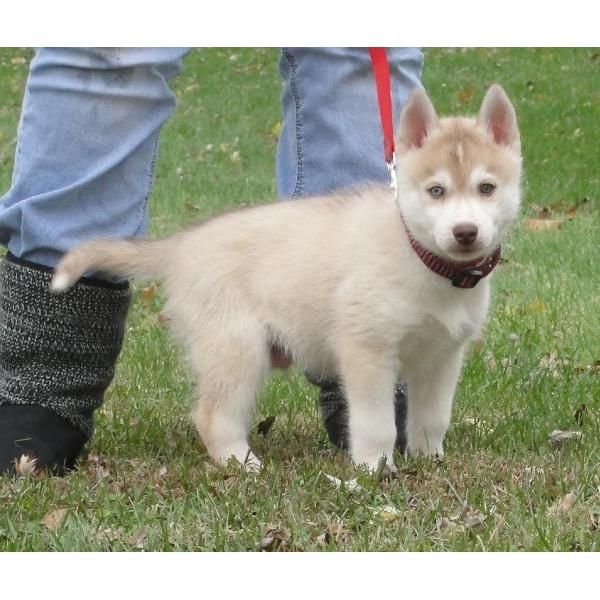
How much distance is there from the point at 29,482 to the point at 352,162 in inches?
55.7

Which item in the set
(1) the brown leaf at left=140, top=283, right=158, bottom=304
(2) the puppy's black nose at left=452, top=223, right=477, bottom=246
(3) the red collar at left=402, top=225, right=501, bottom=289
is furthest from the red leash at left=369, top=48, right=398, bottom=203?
(1) the brown leaf at left=140, top=283, right=158, bottom=304

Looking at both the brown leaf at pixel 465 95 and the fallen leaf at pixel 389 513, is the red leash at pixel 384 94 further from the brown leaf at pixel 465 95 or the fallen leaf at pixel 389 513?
the brown leaf at pixel 465 95

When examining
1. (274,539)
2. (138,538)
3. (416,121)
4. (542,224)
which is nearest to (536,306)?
(542,224)

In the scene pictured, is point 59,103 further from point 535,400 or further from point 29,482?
point 535,400

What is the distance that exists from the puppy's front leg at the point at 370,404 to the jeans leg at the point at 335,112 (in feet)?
2.58

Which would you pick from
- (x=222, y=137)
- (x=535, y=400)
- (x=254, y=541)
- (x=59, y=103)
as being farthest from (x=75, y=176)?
(x=222, y=137)

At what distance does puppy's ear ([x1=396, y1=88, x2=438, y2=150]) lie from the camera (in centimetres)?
310

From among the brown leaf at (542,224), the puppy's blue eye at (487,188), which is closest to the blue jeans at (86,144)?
the puppy's blue eye at (487,188)

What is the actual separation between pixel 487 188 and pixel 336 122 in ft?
2.67

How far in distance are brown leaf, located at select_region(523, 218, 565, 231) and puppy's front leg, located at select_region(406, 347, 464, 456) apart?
4.17m

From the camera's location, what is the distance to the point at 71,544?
271cm

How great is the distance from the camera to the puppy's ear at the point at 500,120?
10.3ft

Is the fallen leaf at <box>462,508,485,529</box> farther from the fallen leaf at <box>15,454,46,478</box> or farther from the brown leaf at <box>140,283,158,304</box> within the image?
the brown leaf at <box>140,283,158,304</box>
